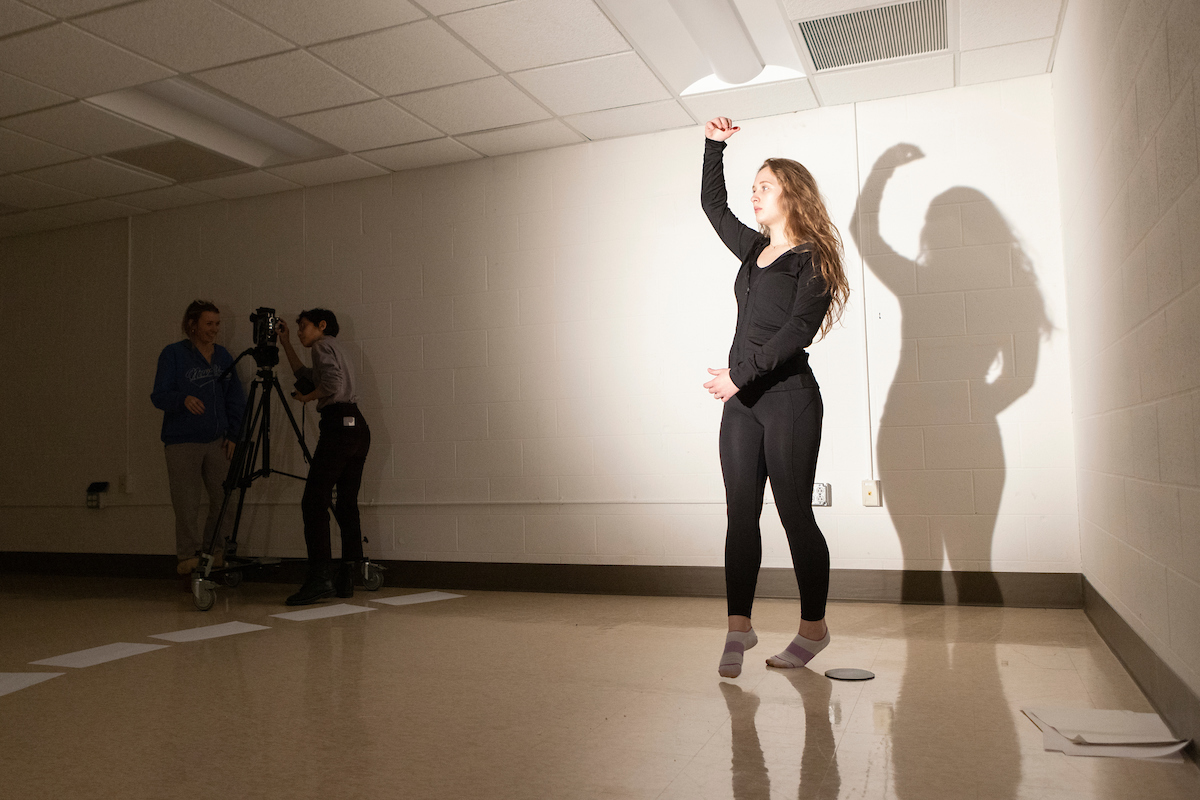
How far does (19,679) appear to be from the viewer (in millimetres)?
2492

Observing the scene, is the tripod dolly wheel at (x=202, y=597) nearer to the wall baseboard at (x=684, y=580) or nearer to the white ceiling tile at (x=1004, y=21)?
the wall baseboard at (x=684, y=580)

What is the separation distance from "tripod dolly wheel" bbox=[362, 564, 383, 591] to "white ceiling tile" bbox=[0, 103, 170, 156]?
2.40 metres

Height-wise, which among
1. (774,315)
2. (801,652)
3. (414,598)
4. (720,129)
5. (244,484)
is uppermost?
(720,129)

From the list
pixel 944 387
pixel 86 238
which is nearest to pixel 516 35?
pixel 944 387

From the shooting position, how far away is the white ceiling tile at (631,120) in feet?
13.4

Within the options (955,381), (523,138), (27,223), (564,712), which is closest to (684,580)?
(955,381)

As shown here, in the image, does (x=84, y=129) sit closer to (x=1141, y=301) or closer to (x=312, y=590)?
(x=312, y=590)

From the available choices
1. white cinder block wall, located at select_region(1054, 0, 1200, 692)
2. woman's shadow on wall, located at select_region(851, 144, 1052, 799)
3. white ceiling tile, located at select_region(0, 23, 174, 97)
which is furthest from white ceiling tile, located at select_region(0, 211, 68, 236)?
white cinder block wall, located at select_region(1054, 0, 1200, 692)

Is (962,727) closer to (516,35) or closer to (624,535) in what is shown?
(624,535)

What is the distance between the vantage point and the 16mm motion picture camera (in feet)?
14.0

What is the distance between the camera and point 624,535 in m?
4.29

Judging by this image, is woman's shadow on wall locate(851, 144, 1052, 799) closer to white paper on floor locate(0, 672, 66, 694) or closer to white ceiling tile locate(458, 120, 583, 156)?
white ceiling tile locate(458, 120, 583, 156)

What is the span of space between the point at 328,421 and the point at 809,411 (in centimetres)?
259

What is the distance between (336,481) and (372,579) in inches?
23.9
